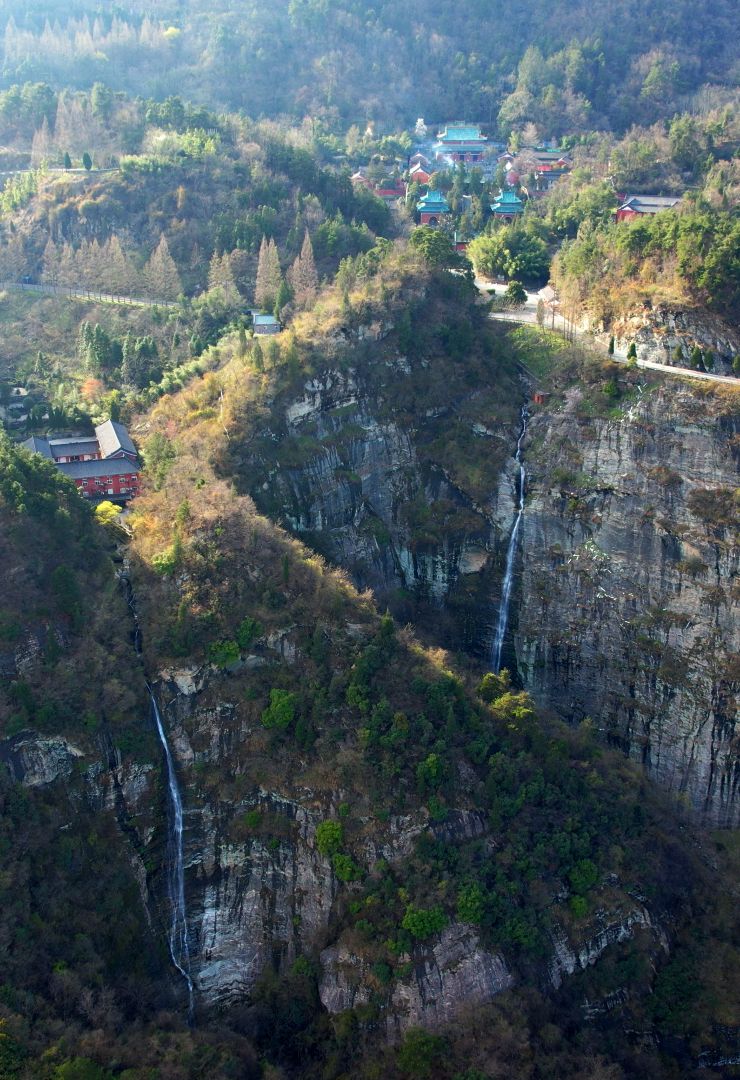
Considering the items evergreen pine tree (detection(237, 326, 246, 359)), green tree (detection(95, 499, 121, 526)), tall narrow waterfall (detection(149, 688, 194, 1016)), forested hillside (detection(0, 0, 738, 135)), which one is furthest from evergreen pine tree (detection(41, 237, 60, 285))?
tall narrow waterfall (detection(149, 688, 194, 1016))

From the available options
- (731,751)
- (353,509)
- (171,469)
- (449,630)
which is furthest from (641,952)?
(171,469)

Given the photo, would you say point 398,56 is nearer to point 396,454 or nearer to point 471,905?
point 396,454

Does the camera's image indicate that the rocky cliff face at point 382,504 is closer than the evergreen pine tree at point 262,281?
Yes

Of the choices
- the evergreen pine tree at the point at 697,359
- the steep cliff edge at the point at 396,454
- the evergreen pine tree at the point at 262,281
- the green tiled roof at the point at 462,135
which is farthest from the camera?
the green tiled roof at the point at 462,135

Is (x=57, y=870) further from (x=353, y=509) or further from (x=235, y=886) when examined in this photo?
(x=353, y=509)

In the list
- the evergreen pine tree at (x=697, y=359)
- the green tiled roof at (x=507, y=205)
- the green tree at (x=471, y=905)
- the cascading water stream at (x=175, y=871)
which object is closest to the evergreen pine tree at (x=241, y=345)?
the cascading water stream at (x=175, y=871)

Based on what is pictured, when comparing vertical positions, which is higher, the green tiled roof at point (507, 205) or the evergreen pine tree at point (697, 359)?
the green tiled roof at point (507, 205)

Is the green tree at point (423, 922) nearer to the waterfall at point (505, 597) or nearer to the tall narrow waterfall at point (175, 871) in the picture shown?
the tall narrow waterfall at point (175, 871)
